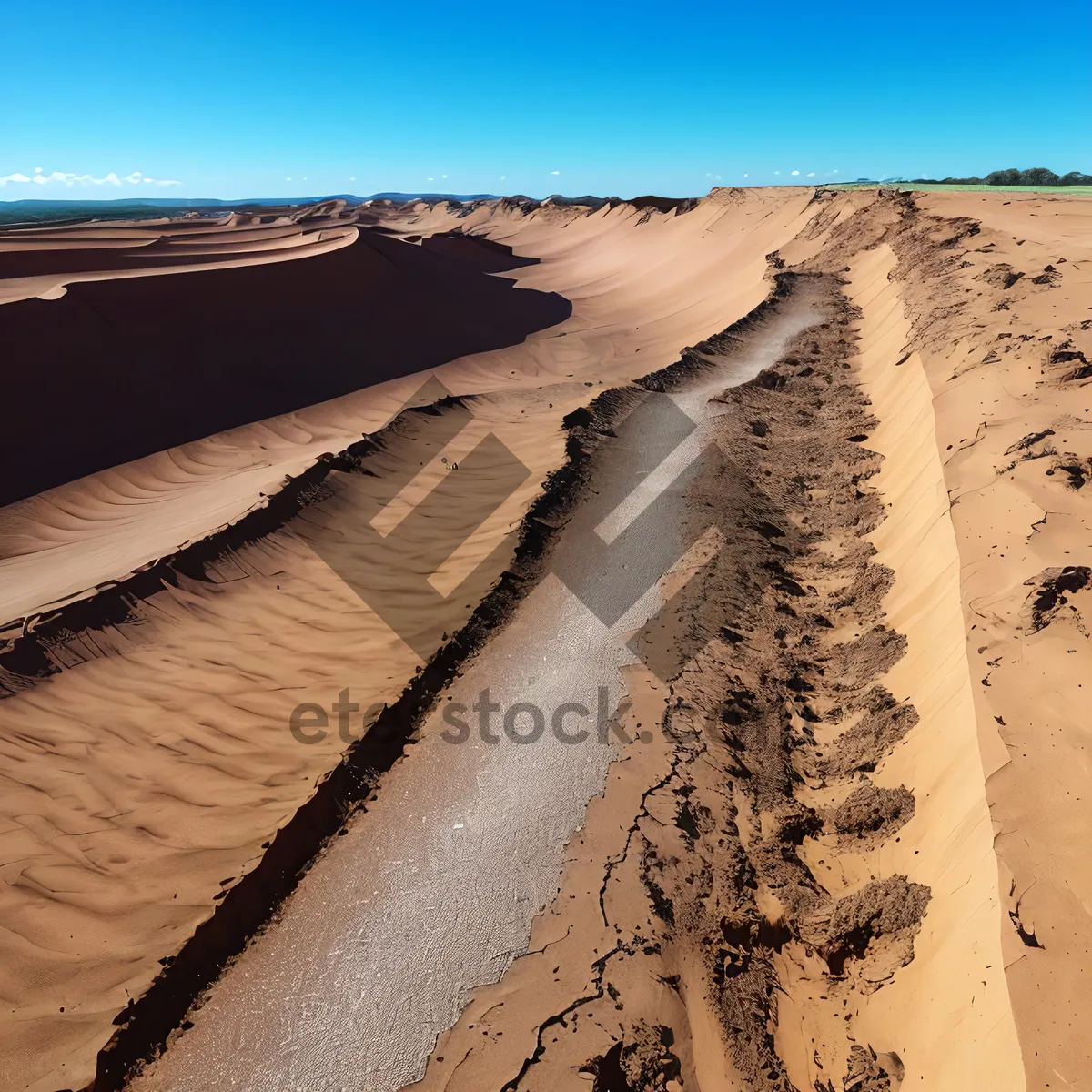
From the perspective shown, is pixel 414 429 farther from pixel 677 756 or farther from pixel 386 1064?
pixel 386 1064

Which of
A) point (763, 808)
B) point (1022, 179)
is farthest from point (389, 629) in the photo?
point (1022, 179)

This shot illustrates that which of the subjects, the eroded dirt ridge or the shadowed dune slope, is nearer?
the eroded dirt ridge

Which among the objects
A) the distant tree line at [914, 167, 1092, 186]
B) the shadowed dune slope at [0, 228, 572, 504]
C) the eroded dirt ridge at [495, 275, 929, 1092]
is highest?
the distant tree line at [914, 167, 1092, 186]

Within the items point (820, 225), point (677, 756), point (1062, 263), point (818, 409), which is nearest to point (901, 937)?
point (677, 756)

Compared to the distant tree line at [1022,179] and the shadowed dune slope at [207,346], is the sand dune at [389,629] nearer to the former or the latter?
the shadowed dune slope at [207,346]

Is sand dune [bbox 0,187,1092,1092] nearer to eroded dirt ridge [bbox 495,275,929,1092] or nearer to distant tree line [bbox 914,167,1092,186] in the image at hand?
eroded dirt ridge [bbox 495,275,929,1092]

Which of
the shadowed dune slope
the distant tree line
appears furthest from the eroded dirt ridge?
the distant tree line
